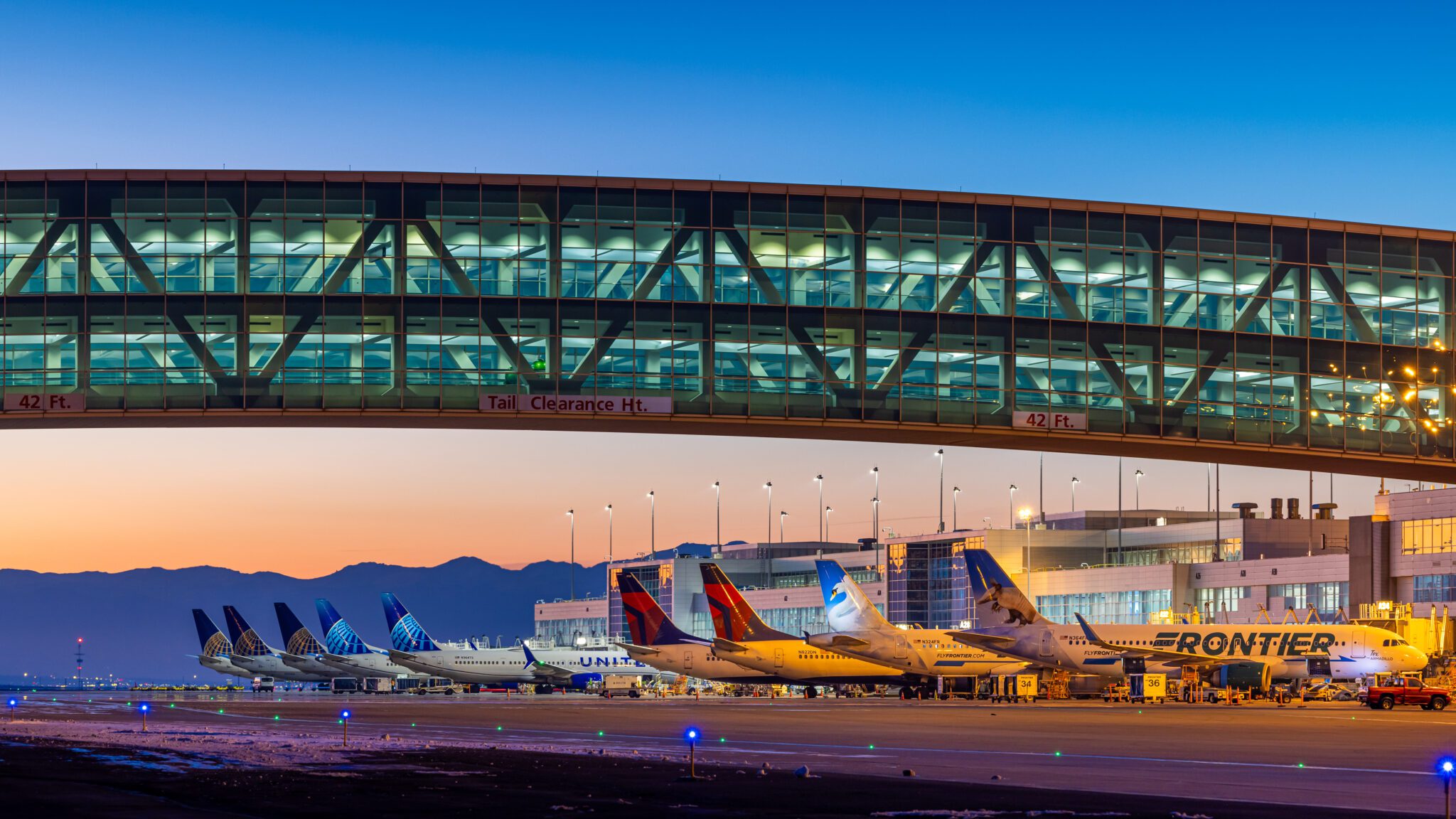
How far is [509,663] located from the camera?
12362 centimetres

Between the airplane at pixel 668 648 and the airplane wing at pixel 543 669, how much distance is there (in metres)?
24.1

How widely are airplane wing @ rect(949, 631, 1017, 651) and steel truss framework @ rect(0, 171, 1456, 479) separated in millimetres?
37566

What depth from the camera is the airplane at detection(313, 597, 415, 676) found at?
440ft

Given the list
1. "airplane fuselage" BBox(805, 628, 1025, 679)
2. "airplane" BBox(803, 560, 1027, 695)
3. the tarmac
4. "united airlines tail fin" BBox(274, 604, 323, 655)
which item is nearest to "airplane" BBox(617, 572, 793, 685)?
"airplane" BBox(803, 560, 1027, 695)

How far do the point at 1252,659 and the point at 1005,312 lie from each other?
47.5 meters

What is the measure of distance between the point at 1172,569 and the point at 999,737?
101107mm

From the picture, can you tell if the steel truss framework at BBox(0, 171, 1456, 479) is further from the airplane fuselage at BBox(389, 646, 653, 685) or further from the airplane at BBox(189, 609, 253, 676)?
A: the airplane at BBox(189, 609, 253, 676)

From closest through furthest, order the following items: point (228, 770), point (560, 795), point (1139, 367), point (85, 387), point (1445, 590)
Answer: point (560, 795), point (228, 770), point (85, 387), point (1139, 367), point (1445, 590)

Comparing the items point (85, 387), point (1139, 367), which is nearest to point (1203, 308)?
point (1139, 367)

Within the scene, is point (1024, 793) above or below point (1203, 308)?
below

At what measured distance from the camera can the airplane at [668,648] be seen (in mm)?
94188

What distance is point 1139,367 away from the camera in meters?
54.7

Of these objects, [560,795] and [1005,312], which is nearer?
[560,795]

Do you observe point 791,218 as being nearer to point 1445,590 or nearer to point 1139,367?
point 1139,367
